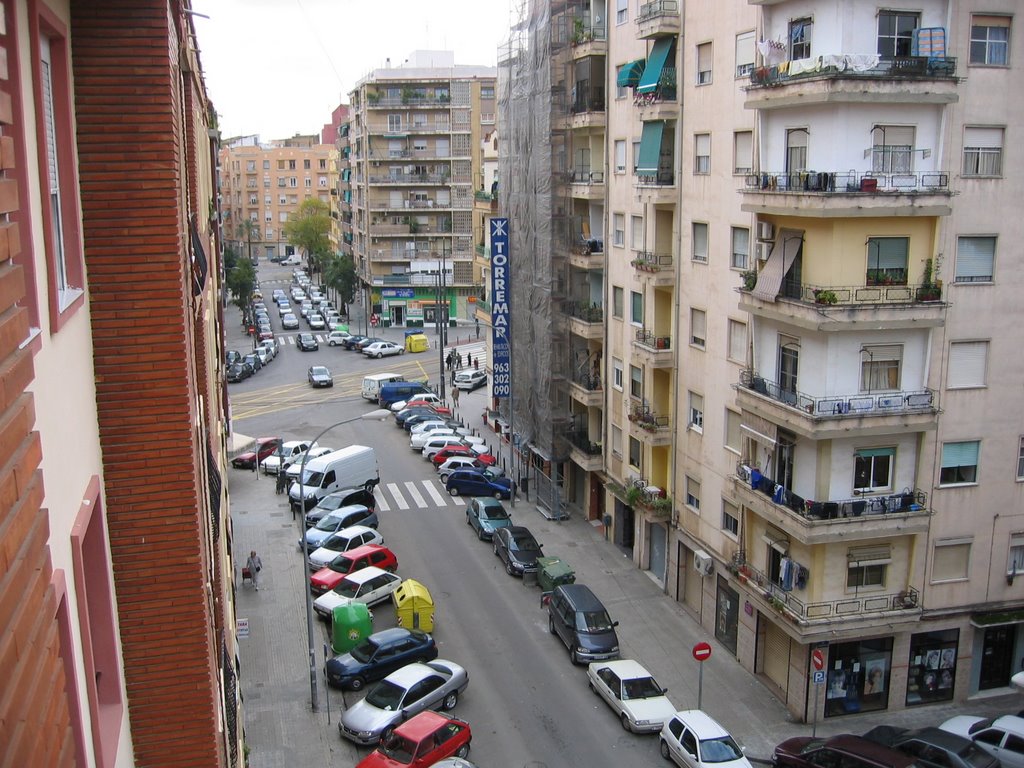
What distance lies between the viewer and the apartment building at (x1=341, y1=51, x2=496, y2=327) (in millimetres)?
89125

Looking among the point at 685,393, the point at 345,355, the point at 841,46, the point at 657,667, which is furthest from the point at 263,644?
the point at 345,355

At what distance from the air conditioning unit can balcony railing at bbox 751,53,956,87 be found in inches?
592

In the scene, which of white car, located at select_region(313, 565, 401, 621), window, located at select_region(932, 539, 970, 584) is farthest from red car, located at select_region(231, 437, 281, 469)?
window, located at select_region(932, 539, 970, 584)

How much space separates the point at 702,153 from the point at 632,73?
5.59m

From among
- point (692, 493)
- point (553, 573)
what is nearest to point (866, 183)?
point (692, 493)

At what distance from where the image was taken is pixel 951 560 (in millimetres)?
26875

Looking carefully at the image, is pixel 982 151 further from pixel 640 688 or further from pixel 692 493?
pixel 640 688

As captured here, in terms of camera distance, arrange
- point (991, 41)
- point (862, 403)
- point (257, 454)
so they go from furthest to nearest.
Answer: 1. point (257, 454)
2. point (862, 403)
3. point (991, 41)

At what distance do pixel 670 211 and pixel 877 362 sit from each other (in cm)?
1149

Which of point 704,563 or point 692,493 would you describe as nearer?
point 704,563

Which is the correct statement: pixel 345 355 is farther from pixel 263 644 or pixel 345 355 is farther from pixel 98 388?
pixel 98 388

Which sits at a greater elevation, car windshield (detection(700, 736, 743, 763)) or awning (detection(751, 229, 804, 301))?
awning (detection(751, 229, 804, 301))

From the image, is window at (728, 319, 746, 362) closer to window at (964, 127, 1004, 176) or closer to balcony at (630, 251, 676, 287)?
balcony at (630, 251, 676, 287)

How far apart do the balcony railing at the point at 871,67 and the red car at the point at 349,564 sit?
22.3 metres
